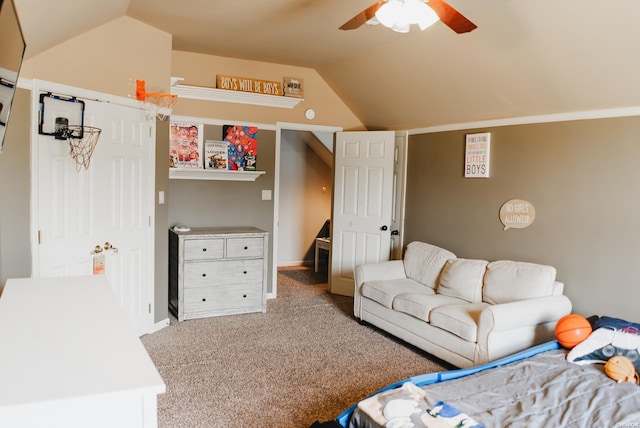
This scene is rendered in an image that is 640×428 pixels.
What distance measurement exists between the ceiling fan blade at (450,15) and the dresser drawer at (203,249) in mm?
3079

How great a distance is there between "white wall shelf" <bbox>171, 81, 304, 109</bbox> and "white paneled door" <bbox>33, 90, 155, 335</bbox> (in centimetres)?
90

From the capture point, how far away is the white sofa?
3238 millimetres

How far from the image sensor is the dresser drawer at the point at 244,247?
4.68 meters

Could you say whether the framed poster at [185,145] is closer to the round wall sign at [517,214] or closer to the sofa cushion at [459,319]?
the sofa cushion at [459,319]

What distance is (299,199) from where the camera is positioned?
7.32 metres

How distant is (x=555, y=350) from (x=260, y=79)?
156 inches

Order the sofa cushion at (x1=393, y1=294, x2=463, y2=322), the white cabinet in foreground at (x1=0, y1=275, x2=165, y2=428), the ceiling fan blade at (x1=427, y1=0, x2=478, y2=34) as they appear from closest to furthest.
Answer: the white cabinet in foreground at (x1=0, y1=275, x2=165, y2=428)
the ceiling fan blade at (x1=427, y1=0, x2=478, y2=34)
the sofa cushion at (x1=393, y1=294, x2=463, y2=322)

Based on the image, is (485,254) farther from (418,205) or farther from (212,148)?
(212,148)

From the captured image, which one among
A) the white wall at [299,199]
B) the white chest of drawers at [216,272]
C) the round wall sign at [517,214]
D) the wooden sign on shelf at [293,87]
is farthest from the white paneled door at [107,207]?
the white wall at [299,199]

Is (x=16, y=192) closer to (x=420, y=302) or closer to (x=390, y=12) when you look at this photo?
(x=390, y=12)

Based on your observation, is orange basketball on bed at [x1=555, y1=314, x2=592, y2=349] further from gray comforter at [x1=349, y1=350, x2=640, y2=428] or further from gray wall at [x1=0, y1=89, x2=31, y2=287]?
gray wall at [x1=0, y1=89, x2=31, y2=287]

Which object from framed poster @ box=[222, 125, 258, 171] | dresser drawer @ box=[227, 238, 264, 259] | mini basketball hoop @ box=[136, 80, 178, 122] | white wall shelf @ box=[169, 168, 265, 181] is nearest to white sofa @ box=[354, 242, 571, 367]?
dresser drawer @ box=[227, 238, 264, 259]

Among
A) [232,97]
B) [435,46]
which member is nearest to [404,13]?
[435,46]

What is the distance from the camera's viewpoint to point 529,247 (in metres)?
3.91
